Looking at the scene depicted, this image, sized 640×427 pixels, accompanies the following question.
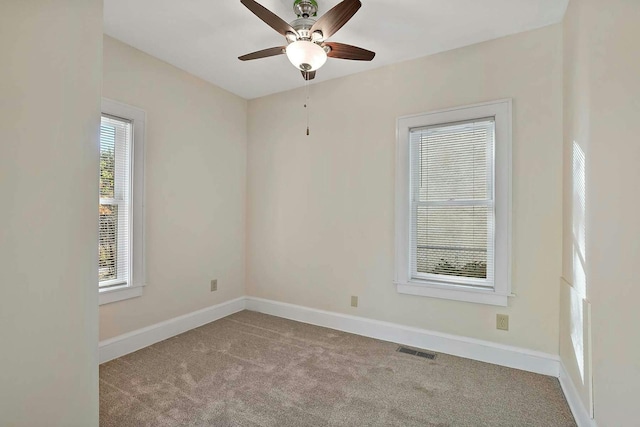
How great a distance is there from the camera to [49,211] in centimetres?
121

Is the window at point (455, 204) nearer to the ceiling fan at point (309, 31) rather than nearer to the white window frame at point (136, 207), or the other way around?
the ceiling fan at point (309, 31)

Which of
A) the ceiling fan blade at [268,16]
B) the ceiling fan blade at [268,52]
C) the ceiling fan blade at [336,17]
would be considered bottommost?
the ceiling fan blade at [336,17]

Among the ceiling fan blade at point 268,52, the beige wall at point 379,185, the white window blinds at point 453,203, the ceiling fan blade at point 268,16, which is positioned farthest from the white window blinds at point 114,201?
the white window blinds at point 453,203

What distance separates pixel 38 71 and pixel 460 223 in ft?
9.55

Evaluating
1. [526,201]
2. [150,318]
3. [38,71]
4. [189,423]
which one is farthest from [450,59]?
[150,318]

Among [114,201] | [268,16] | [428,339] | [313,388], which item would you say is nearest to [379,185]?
[428,339]

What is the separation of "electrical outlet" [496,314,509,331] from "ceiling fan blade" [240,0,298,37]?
8.80ft

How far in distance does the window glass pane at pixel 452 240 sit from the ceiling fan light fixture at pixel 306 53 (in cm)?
165

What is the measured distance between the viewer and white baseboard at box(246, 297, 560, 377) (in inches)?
97.3

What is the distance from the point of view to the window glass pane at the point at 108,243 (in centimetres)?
270

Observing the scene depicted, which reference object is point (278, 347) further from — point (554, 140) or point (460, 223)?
point (554, 140)

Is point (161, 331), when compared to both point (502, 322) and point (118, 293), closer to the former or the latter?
point (118, 293)

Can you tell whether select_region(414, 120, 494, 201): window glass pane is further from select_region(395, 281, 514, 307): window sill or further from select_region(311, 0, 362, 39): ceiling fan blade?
select_region(311, 0, 362, 39): ceiling fan blade

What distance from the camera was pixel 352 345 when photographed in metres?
2.96
